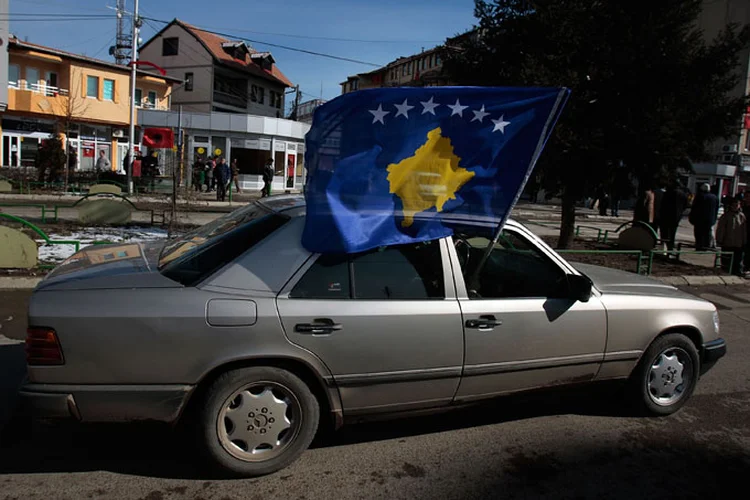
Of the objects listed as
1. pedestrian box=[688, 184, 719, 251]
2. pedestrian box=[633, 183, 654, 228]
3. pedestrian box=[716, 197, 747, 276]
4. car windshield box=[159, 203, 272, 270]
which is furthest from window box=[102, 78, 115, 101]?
car windshield box=[159, 203, 272, 270]

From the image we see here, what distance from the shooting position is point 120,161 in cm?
3966

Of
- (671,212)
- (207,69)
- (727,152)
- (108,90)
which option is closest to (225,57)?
(207,69)

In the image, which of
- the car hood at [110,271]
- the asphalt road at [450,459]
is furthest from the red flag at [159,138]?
the car hood at [110,271]

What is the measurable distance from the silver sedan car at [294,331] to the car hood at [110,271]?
0.6 inches

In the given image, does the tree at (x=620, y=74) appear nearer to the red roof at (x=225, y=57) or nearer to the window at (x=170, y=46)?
the red roof at (x=225, y=57)

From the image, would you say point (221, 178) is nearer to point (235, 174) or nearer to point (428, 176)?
point (235, 174)

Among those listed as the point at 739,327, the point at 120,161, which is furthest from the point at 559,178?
the point at 120,161

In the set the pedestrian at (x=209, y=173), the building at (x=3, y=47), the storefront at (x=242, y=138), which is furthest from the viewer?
the storefront at (x=242, y=138)

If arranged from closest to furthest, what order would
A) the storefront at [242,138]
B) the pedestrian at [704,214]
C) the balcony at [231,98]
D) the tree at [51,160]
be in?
the pedestrian at [704,214]
the tree at [51,160]
the storefront at [242,138]
the balcony at [231,98]

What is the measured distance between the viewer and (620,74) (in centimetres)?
1067

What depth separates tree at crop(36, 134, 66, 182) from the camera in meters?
24.5

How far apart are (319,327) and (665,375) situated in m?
2.84

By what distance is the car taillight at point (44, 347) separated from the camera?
3.06 meters

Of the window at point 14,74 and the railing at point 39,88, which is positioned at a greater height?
the window at point 14,74
